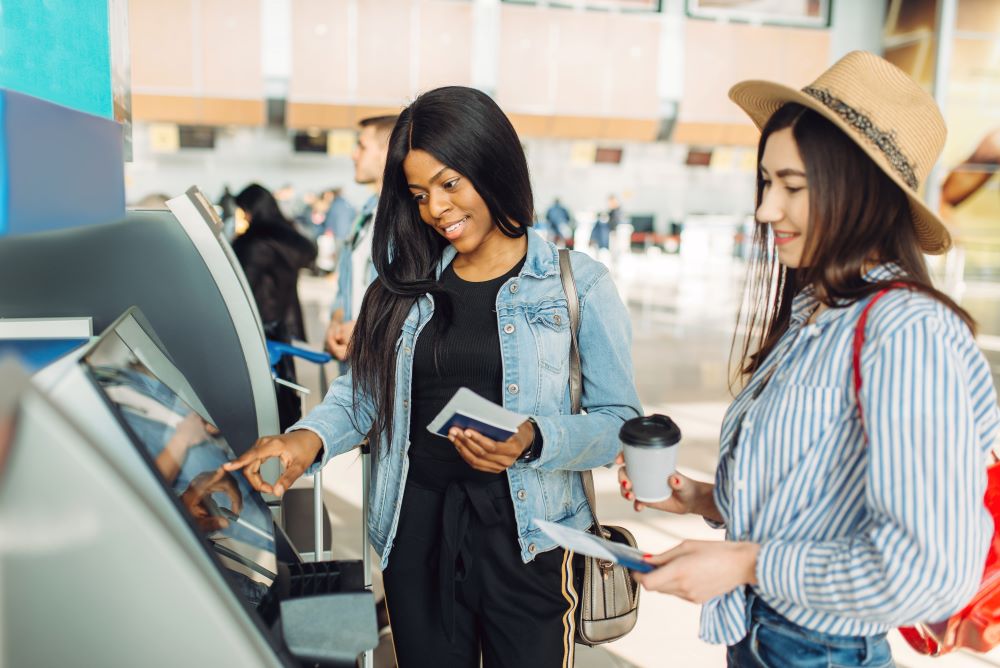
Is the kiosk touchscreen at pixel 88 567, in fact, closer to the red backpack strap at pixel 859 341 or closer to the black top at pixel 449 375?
the red backpack strap at pixel 859 341

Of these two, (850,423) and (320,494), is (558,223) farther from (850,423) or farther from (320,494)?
(850,423)

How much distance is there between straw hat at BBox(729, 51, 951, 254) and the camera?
1.14 m

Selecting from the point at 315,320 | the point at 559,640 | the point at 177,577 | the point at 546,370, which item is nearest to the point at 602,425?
the point at 546,370

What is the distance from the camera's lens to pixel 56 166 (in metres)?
1.13

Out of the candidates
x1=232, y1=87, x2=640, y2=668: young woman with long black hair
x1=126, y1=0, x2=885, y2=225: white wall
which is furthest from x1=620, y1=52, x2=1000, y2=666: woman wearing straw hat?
x1=126, y1=0, x2=885, y2=225: white wall

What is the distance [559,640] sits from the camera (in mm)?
1718

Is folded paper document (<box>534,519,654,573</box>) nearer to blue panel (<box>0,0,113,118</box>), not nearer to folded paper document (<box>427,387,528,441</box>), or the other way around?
folded paper document (<box>427,387,528,441</box>)

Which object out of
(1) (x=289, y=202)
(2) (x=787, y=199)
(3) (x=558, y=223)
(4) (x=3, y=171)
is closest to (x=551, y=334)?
(2) (x=787, y=199)

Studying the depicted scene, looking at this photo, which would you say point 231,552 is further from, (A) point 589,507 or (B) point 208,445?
(A) point 589,507

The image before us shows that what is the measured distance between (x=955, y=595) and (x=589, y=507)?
88cm

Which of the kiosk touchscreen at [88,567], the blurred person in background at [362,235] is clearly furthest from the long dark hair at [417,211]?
the blurred person in background at [362,235]

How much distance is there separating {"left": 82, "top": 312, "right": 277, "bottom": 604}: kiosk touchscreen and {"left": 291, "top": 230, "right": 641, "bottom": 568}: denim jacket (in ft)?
1.08

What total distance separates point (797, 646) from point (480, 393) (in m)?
0.74

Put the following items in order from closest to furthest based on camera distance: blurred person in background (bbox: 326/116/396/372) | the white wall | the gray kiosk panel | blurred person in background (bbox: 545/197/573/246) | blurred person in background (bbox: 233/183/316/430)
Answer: the gray kiosk panel → blurred person in background (bbox: 326/116/396/372) → blurred person in background (bbox: 233/183/316/430) → blurred person in background (bbox: 545/197/573/246) → the white wall
